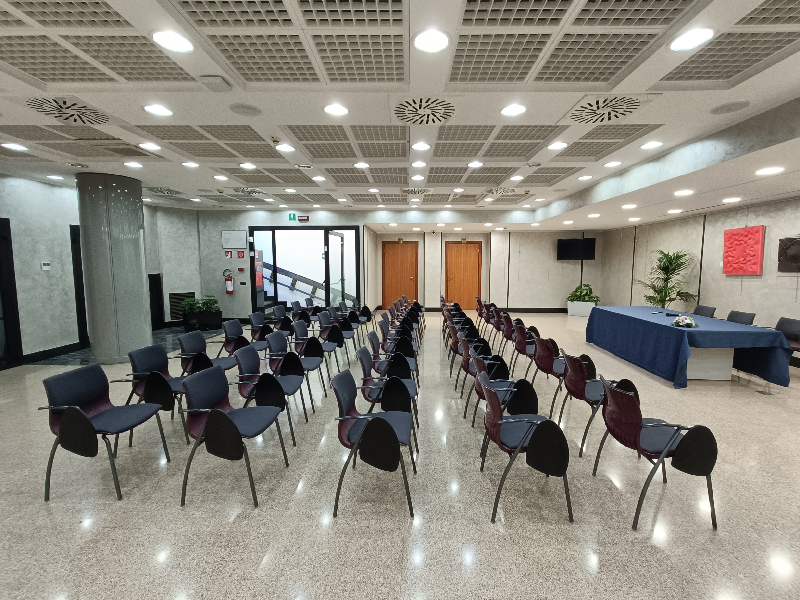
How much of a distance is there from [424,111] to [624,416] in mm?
3258

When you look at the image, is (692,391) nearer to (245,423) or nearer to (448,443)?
(448,443)

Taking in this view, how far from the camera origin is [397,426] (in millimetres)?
→ 3010

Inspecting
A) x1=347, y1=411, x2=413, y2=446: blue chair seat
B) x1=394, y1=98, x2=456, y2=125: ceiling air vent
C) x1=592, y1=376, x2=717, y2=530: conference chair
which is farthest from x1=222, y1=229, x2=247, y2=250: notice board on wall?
x1=592, y1=376, x2=717, y2=530: conference chair

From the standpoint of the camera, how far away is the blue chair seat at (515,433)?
2737 millimetres

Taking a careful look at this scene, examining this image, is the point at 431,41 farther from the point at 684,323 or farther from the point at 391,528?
the point at 684,323

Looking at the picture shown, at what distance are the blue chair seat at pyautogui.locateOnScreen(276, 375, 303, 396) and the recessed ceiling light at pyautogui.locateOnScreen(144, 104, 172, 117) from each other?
298 centimetres

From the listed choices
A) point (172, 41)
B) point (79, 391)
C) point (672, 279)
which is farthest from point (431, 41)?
point (672, 279)

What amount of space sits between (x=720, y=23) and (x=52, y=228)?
10455 millimetres

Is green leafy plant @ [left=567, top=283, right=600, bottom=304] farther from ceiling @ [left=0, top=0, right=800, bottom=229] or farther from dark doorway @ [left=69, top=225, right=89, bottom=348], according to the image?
dark doorway @ [left=69, top=225, right=89, bottom=348]

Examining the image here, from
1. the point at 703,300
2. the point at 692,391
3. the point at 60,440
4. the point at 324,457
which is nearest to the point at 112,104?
the point at 60,440

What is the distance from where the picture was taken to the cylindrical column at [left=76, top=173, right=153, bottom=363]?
6.57m

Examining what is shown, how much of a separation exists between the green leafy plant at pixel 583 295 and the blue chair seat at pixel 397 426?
1165 centimetres

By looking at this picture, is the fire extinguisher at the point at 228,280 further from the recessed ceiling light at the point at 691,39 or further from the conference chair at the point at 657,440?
the recessed ceiling light at the point at 691,39

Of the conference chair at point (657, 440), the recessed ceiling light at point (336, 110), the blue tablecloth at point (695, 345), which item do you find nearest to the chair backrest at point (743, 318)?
the blue tablecloth at point (695, 345)
